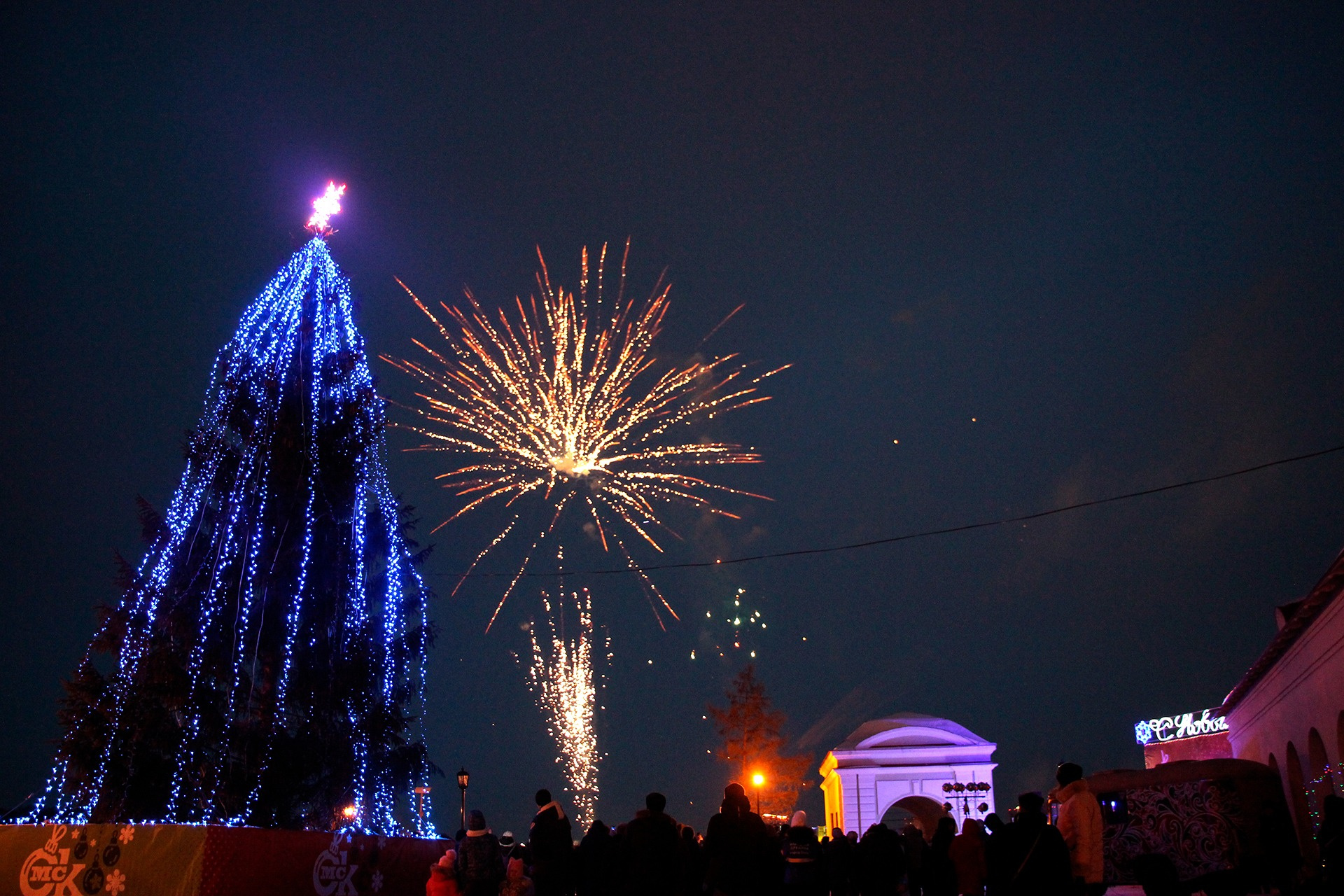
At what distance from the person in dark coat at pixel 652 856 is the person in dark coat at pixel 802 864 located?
7.32 feet

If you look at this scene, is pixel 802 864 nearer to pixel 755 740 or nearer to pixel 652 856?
pixel 652 856

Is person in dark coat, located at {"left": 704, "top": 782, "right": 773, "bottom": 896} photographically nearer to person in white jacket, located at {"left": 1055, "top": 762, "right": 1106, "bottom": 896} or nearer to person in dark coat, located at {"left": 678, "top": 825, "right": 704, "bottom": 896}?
person in dark coat, located at {"left": 678, "top": 825, "right": 704, "bottom": 896}

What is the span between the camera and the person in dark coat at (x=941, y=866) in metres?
12.5

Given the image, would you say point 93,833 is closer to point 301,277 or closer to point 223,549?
point 223,549

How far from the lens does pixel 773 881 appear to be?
8.59m

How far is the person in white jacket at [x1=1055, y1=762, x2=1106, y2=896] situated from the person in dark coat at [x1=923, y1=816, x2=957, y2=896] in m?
4.55

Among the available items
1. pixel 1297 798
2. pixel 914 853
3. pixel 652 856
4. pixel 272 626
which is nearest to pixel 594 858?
pixel 652 856

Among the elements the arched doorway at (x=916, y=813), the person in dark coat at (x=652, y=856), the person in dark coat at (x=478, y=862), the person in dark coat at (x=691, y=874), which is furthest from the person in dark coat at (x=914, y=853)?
the arched doorway at (x=916, y=813)

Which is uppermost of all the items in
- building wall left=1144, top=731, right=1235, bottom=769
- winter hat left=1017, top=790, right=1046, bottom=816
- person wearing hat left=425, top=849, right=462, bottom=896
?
building wall left=1144, top=731, right=1235, bottom=769

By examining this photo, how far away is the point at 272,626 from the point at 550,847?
13.7 metres

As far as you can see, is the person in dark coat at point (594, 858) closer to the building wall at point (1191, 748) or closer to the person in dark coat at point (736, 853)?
the person in dark coat at point (736, 853)

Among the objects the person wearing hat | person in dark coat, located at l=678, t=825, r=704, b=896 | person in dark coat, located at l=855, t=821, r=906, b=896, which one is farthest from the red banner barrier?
person in dark coat, located at l=855, t=821, r=906, b=896

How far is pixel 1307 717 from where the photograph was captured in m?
17.1

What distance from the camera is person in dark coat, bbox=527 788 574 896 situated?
10664mm
